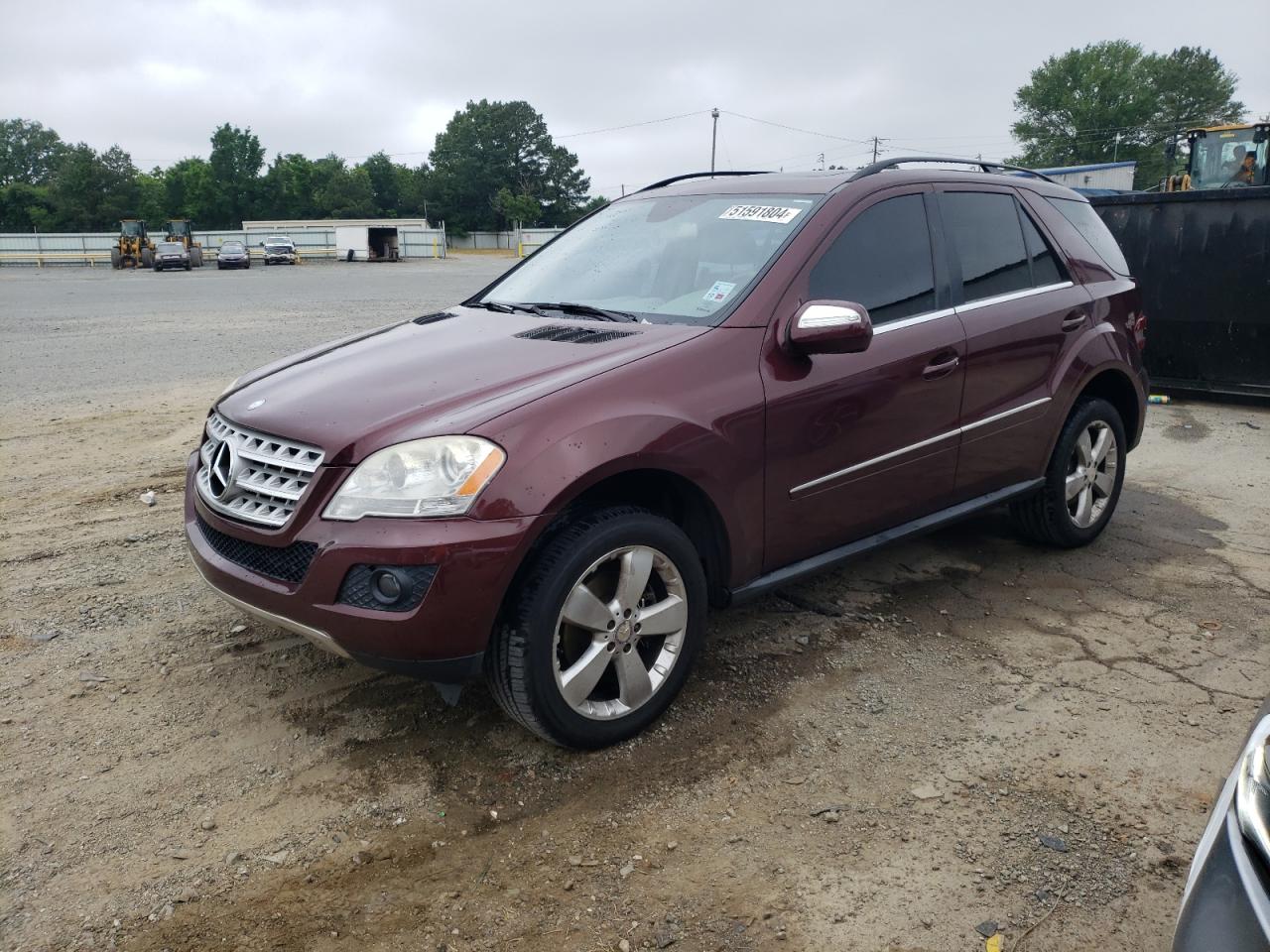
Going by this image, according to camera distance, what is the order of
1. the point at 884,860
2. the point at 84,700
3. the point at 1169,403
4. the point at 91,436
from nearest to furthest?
1. the point at 884,860
2. the point at 84,700
3. the point at 91,436
4. the point at 1169,403

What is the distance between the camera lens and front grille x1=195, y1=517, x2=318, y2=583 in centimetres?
285

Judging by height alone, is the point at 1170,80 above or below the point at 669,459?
above

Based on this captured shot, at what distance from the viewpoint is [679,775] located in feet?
9.99

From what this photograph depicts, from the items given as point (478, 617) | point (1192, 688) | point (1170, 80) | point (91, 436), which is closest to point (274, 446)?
point (478, 617)

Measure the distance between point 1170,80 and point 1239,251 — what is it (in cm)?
9951

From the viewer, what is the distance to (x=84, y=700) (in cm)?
348

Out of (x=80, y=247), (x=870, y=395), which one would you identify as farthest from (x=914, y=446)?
(x=80, y=247)

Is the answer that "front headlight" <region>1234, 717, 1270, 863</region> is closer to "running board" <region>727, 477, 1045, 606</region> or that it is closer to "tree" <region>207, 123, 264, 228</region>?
"running board" <region>727, 477, 1045, 606</region>

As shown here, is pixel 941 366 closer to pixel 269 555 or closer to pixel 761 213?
pixel 761 213

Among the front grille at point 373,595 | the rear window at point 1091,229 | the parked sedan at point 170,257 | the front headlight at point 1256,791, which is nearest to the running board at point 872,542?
the front grille at point 373,595

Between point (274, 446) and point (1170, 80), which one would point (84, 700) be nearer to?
point (274, 446)

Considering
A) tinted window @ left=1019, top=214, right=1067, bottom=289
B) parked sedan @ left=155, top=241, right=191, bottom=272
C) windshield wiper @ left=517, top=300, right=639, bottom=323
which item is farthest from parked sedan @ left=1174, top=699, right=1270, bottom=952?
parked sedan @ left=155, top=241, right=191, bottom=272

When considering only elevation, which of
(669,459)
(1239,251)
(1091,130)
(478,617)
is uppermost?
(1091,130)

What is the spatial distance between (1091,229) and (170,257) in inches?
1782
